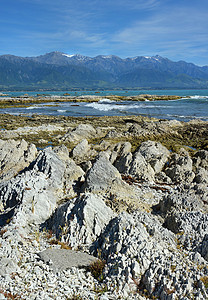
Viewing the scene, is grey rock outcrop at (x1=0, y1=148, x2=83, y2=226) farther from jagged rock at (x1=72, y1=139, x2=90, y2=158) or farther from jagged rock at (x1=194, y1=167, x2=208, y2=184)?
jagged rock at (x1=194, y1=167, x2=208, y2=184)

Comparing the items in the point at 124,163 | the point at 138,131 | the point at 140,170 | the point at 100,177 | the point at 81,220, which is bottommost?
the point at 140,170

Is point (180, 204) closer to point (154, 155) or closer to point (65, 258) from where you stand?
point (65, 258)

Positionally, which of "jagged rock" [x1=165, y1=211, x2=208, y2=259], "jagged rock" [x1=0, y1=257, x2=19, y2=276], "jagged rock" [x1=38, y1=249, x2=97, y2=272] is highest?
"jagged rock" [x1=165, y1=211, x2=208, y2=259]

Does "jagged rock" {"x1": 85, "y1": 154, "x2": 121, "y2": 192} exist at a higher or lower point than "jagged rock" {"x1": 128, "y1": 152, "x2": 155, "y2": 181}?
higher

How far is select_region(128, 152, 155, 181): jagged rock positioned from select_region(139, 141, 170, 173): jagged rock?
1.18 metres

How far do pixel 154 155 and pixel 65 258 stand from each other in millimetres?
16804

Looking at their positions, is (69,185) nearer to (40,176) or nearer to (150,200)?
(40,176)

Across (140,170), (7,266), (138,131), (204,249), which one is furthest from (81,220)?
(138,131)

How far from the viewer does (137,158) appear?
21.0 meters

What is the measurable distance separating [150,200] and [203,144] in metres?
24.1

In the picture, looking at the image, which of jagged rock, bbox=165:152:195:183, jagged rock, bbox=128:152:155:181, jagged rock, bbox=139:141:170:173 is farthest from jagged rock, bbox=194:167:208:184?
jagged rock, bbox=128:152:155:181

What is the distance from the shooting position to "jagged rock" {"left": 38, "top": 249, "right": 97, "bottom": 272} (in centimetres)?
842

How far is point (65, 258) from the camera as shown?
8680mm

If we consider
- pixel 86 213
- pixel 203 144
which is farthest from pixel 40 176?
pixel 203 144
